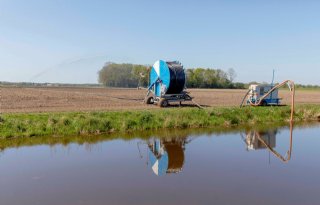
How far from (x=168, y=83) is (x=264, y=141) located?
421 inches

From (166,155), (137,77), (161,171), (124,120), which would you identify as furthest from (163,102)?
(137,77)

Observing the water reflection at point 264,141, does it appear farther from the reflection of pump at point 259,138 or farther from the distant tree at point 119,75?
the distant tree at point 119,75

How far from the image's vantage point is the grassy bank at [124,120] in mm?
15695

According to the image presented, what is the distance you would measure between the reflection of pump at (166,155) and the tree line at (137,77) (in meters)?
80.7

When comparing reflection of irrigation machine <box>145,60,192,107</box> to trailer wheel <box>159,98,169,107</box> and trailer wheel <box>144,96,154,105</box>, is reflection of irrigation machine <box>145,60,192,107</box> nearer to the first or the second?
trailer wheel <box>159,98,169,107</box>

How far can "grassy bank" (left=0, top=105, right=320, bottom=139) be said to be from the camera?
15.7 m

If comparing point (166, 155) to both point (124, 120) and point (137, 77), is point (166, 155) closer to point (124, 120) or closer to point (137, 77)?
point (124, 120)

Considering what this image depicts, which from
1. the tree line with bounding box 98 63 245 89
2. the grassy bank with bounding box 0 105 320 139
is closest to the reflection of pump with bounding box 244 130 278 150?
the grassy bank with bounding box 0 105 320 139

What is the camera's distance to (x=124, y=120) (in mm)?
17812

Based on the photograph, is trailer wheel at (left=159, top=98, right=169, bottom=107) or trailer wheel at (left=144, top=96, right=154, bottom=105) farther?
trailer wheel at (left=144, top=96, right=154, bottom=105)

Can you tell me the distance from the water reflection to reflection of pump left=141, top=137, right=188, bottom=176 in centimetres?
296

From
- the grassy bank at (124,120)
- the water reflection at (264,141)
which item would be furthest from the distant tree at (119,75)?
the water reflection at (264,141)

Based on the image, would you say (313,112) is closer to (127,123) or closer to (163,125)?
(163,125)

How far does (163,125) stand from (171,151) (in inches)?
223
